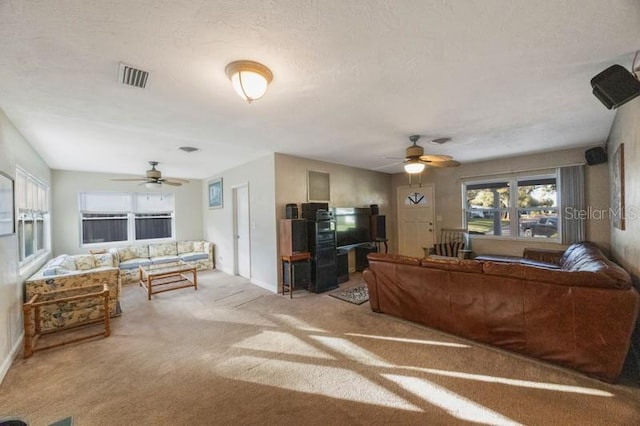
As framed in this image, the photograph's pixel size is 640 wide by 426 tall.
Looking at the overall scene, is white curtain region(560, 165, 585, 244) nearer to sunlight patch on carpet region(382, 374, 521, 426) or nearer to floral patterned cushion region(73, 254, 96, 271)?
sunlight patch on carpet region(382, 374, 521, 426)

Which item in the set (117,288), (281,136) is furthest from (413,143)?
(117,288)

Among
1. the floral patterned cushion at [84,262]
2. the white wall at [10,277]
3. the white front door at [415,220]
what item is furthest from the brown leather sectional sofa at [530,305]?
the floral patterned cushion at [84,262]

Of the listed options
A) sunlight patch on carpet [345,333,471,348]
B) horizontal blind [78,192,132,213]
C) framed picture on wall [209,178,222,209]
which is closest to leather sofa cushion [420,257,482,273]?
sunlight patch on carpet [345,333,471,348]

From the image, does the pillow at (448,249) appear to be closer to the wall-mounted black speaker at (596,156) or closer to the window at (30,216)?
the wall-mounted black speaker at (596,156)

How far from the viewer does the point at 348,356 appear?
2455 mm

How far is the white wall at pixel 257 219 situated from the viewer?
4.55 metres

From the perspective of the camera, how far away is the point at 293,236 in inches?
167

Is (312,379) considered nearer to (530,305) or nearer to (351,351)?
(351,351)

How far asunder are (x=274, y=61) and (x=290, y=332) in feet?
9.07

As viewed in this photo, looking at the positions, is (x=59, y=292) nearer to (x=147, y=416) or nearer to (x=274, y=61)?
(x=147, y=416)

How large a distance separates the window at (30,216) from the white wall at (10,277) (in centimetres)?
31

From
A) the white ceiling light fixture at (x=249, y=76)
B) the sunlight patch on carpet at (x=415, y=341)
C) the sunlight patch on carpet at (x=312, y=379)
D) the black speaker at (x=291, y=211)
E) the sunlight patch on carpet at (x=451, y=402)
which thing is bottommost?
the sunlight patch on carpet at (x=451, y=402)

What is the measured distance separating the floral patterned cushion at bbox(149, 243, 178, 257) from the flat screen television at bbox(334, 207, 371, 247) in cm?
432

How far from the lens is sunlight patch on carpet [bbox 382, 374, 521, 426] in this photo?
169 centimetres
